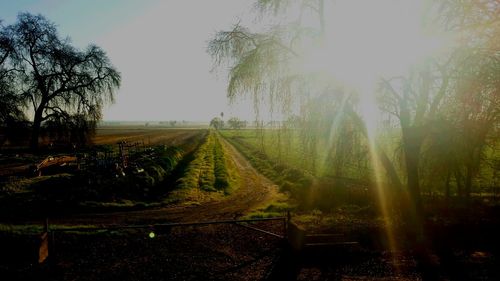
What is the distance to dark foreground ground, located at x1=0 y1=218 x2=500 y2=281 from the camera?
1129 cm

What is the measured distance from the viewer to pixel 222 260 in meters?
12.7

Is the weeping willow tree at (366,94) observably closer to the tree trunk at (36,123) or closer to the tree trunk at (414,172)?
the tree trunk at (414,172)

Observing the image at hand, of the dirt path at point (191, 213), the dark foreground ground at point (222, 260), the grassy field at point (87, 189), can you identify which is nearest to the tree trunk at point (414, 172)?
the dark foreground ground at point (222, 260)

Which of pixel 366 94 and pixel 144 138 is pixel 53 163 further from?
pixel 144 138

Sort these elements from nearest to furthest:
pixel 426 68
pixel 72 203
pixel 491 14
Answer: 1. pixel 491 14
2. pixel 426 68
3. pixel 72 203

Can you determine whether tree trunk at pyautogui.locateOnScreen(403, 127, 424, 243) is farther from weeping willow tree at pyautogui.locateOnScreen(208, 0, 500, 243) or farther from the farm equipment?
the farm equipment

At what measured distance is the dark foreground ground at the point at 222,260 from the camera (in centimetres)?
1129

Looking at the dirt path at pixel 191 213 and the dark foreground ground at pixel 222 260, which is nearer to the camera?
the dark foreground ground at pixel 222 260

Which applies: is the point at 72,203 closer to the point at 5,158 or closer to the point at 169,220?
the point at 169,220

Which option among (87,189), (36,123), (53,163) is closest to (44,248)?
(87,189)

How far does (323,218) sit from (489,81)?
9265mm

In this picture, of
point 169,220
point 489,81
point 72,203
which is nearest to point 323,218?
point 169,220

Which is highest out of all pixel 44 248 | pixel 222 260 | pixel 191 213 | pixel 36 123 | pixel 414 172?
pixel 36 123

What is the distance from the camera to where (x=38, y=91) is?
134 feet
